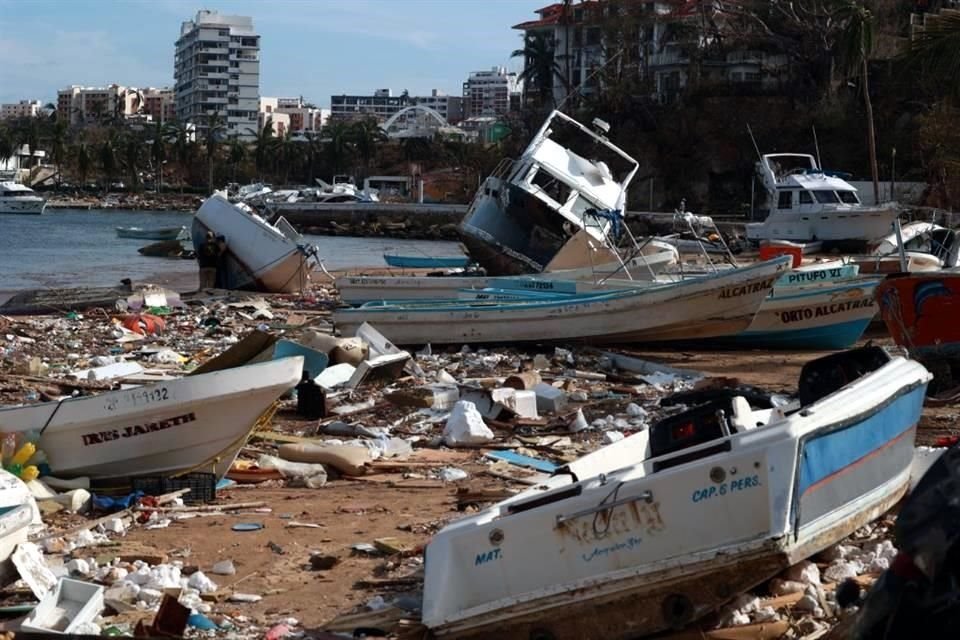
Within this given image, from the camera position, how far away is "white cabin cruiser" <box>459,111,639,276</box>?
23.1m

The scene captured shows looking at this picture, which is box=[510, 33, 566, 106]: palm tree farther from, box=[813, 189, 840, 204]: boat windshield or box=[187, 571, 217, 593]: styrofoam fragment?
box=[187, 571, 217, 593]: styrofoam fragment

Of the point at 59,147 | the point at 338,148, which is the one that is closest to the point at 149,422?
the point at 338,148

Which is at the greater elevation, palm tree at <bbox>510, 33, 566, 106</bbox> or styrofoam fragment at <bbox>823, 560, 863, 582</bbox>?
palm tree at <bbox>510, 33, 566, 106</bbox>

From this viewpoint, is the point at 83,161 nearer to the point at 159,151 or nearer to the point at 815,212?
the point at 159,151

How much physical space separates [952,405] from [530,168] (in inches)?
516

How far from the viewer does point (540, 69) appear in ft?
246

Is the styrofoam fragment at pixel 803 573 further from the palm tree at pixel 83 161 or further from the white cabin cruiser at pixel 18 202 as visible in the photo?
the palm tree at pixel 83 161

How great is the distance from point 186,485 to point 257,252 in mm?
16896

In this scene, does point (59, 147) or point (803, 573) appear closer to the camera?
point (803, 573)

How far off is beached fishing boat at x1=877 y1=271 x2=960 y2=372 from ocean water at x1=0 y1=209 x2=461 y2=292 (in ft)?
70.6

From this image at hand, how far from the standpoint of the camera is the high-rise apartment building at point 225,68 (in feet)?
573

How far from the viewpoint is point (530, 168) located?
931 inches

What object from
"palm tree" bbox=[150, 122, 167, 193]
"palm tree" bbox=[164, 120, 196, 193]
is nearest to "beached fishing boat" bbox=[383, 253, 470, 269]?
"palm tree" bbox=[150, 122, 167, 193]

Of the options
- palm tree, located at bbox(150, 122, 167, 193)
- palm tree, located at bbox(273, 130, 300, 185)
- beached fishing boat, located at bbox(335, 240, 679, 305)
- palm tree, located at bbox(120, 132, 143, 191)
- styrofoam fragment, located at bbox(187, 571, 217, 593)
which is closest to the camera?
styrofoam fragment, located at bbox(187, 571, 217, 593)
